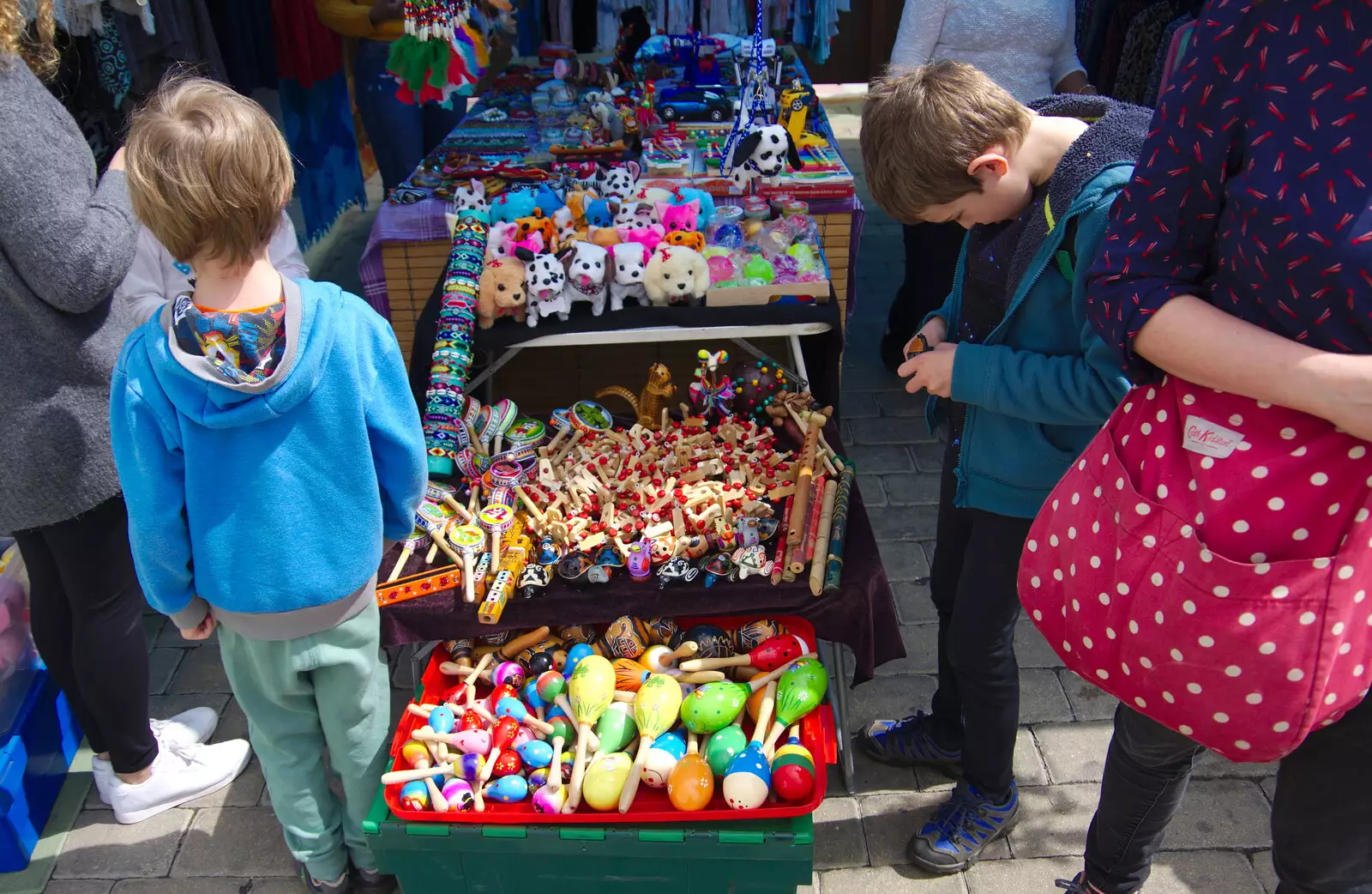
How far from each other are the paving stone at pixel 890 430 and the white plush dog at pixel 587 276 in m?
1.45

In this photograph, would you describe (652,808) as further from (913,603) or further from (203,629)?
(913,603)

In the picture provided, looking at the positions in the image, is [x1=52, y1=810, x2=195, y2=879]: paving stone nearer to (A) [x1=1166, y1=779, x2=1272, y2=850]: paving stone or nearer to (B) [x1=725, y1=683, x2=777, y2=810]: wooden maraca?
(B) [x1=725, y1=683, x2=777, y2=810]: wooden maraca

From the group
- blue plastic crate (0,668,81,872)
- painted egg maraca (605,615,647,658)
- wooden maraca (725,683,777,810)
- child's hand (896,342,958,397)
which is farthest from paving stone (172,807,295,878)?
child's hand (896,342,958,397)

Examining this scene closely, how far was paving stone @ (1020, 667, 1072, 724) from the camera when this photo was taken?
103 inches

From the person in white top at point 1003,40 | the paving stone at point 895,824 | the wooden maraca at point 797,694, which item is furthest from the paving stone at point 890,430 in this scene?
the wooden maraca at point 797,694

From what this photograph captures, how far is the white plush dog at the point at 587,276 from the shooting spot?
279 centimetres

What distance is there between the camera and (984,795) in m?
2.19

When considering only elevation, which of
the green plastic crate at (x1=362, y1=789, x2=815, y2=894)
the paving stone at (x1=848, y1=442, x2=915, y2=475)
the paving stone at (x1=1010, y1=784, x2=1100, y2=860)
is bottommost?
the paving stone at (x1=848, y1=442, x2=915, y2=475)

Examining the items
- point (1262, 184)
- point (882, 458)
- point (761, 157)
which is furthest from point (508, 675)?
point (761, 157)

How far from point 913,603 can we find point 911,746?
26.7 inches

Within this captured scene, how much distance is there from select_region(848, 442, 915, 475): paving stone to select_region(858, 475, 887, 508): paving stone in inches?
1.8

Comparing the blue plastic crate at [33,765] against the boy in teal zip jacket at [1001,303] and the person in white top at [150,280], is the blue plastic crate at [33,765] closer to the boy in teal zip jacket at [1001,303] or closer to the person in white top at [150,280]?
the person in white top at [150,280]

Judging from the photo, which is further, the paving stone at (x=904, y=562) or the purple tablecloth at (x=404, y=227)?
the purple tablecloth at (x=404, y=227)

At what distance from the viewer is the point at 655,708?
2.10 m
